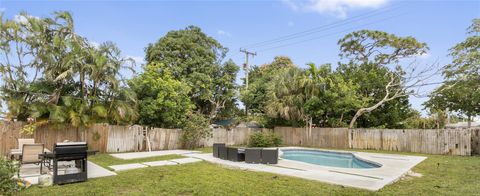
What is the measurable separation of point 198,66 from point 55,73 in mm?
11933

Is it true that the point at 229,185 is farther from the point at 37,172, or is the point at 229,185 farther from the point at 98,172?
the point at 37,172

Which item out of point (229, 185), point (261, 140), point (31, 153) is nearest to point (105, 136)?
point (31, 153)

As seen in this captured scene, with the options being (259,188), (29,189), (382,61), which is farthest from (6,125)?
(382,61)

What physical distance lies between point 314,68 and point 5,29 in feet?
51.4

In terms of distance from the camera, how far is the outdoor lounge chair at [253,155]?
32.6 ft

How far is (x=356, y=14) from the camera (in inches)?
810

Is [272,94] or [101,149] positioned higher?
[272,94]

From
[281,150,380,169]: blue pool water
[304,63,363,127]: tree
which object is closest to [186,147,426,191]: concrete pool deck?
[281,150,380,169]: blue pool water

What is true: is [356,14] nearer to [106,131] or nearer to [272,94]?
[272,94]

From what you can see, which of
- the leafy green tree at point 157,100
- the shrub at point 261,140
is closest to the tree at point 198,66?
the leafy green tree at point 157,100

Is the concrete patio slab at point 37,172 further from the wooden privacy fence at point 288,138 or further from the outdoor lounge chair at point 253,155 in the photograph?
the outdoor lounge chair at point 253,155

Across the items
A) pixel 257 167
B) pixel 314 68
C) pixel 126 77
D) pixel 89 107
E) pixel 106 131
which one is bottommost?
pixel 257 167

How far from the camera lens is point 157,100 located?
13961 millimetres

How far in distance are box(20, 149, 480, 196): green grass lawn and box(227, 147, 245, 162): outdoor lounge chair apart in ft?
6.90
